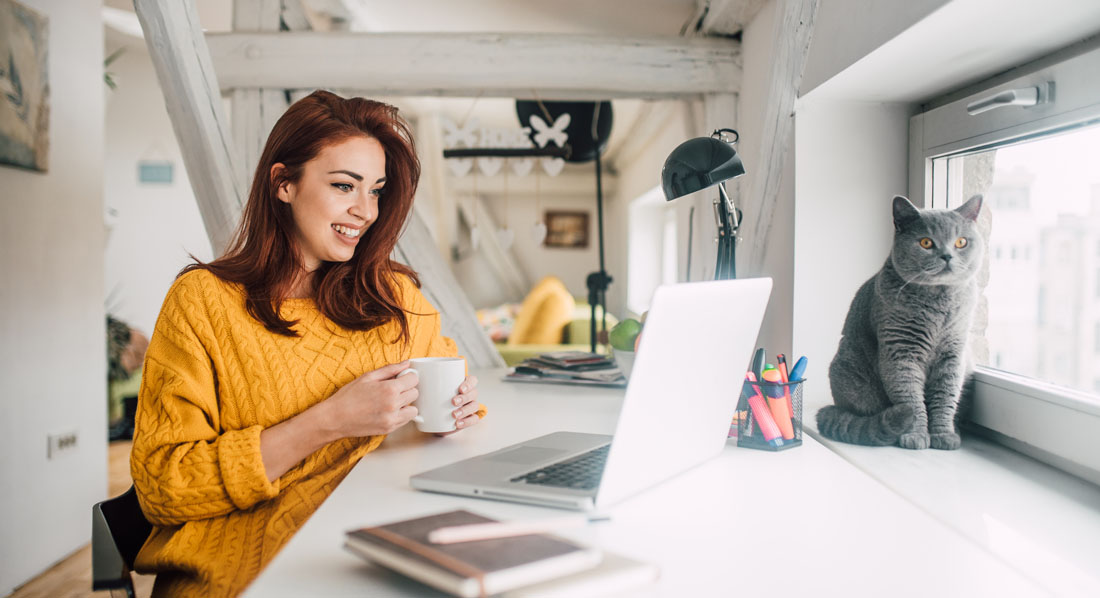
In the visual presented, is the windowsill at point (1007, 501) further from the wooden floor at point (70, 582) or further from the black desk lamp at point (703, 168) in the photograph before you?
the wooden floor at point (70, 582)

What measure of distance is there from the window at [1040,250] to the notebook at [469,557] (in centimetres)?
81

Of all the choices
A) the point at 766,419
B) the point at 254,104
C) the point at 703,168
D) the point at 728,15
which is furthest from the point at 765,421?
the point at 254,104

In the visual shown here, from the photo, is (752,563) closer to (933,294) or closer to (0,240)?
(933,294)

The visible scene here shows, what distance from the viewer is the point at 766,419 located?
1027 mm

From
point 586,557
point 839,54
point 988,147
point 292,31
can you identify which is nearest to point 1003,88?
point 988,147

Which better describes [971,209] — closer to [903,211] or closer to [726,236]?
[903,211]

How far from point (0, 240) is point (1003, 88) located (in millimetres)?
2498

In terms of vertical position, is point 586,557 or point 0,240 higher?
point 0,240

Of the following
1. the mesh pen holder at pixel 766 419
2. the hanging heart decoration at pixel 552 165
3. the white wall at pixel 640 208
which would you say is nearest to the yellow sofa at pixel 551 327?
the white wall at pixel 640 208

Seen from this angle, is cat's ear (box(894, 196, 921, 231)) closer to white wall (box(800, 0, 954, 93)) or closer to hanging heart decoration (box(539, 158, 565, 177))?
white wall (box(800, 0, 954, 93))

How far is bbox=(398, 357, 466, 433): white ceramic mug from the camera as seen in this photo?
3.45 feet

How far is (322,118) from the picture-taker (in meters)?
1.18

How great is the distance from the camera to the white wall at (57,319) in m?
2.10

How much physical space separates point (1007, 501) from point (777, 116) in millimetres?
931
